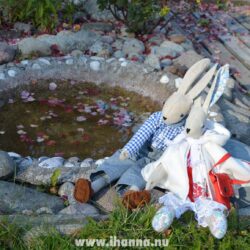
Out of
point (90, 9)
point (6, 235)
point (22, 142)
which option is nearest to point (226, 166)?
point (6, 235)

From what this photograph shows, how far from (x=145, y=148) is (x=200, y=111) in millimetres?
592

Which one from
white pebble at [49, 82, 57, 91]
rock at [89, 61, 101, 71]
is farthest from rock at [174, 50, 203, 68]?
white pebble at [49, 82, 57, 91]

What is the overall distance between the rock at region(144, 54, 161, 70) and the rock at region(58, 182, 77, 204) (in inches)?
81.4

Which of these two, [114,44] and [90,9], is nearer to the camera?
[114,44]

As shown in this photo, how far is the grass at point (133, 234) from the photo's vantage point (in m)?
Answer: 2.74

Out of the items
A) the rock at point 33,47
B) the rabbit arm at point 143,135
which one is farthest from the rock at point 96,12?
the rabbit arm at point 143,135

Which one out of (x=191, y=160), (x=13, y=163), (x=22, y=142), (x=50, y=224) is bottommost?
(x=22, y=142)

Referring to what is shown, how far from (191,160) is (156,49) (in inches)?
102

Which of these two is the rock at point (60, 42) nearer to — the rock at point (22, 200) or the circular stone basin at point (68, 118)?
the circular stone basin at point (68, 118)

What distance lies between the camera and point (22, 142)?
417 centimetres

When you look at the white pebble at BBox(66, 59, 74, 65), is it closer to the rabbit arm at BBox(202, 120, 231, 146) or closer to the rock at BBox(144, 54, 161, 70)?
the rock at BBox(144, 54, 161, 70)

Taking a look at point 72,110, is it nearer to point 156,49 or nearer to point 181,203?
point 156,49

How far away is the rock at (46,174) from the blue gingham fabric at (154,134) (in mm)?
366

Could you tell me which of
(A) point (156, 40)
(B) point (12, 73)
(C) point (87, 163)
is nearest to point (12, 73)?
(B) point (12, 73)
